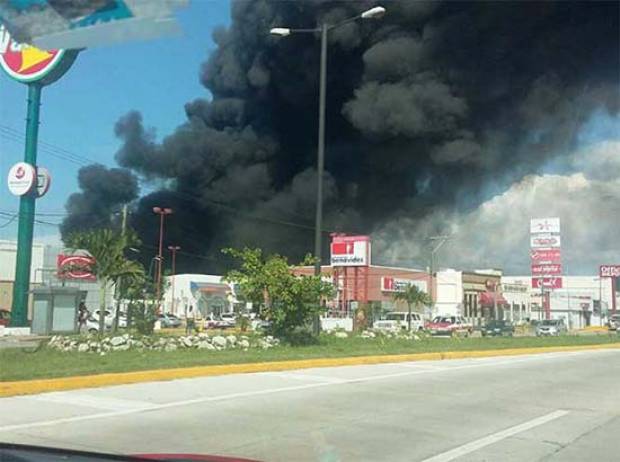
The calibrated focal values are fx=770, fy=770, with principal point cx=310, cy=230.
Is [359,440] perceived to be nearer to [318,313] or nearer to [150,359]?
→ [150,359]

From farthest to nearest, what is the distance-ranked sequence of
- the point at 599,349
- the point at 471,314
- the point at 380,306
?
the point at 471,314 < the point at 380,306 < the point at 599,349

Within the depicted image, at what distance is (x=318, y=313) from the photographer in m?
18.6

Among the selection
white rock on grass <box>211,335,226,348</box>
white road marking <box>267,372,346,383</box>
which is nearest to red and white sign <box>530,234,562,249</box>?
white rock on grass <box>211,335,226,348</box>

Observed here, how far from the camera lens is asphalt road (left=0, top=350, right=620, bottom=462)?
6.68m

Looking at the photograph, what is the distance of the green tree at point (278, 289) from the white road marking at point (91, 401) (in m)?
8.30

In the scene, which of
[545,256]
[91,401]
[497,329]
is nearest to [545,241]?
[545,256]

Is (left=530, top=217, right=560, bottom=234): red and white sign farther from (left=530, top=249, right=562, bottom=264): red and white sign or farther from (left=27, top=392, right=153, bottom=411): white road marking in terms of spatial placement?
(left=27, top=392, right=153, bottom=411): white road marking

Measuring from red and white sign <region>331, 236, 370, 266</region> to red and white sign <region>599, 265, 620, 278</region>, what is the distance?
28693 mm

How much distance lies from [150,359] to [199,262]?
49.1m

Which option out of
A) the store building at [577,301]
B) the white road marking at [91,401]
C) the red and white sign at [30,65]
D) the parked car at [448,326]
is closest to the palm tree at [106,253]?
the red and white sign at [30,65]

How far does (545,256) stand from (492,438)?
95.1ft

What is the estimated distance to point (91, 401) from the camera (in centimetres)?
930

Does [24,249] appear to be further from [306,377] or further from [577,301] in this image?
[577,301]

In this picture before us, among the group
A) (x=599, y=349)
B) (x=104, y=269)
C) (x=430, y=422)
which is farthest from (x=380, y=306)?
(x=430, y=422)
